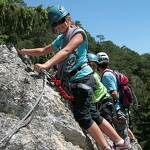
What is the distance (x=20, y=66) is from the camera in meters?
6.41

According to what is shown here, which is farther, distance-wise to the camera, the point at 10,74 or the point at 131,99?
the point at 131,99

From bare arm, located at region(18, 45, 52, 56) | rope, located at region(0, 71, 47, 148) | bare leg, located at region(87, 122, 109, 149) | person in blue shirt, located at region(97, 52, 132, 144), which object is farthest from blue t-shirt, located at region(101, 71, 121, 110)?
rope, located at region(0, 71, 47, 148)

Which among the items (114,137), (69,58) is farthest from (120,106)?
(69,58)

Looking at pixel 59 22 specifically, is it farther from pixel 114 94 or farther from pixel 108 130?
pixel 114 94

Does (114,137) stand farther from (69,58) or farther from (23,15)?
(23,15)

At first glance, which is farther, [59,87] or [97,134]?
[59,87]

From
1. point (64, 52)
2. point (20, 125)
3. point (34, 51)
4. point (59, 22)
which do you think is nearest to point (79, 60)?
point (64, 52)

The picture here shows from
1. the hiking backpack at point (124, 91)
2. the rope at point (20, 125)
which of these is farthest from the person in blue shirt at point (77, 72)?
the hiking backpack at point (124, 91)

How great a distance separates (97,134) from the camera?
6.18m

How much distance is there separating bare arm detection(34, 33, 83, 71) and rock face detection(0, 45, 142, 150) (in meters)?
0.32

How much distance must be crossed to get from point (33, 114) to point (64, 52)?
2.70 ft

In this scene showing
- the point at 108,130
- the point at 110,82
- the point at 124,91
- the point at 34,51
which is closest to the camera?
the point at 108,130

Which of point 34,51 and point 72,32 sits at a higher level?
point 72,32

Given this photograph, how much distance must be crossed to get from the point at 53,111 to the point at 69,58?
0.69 m
